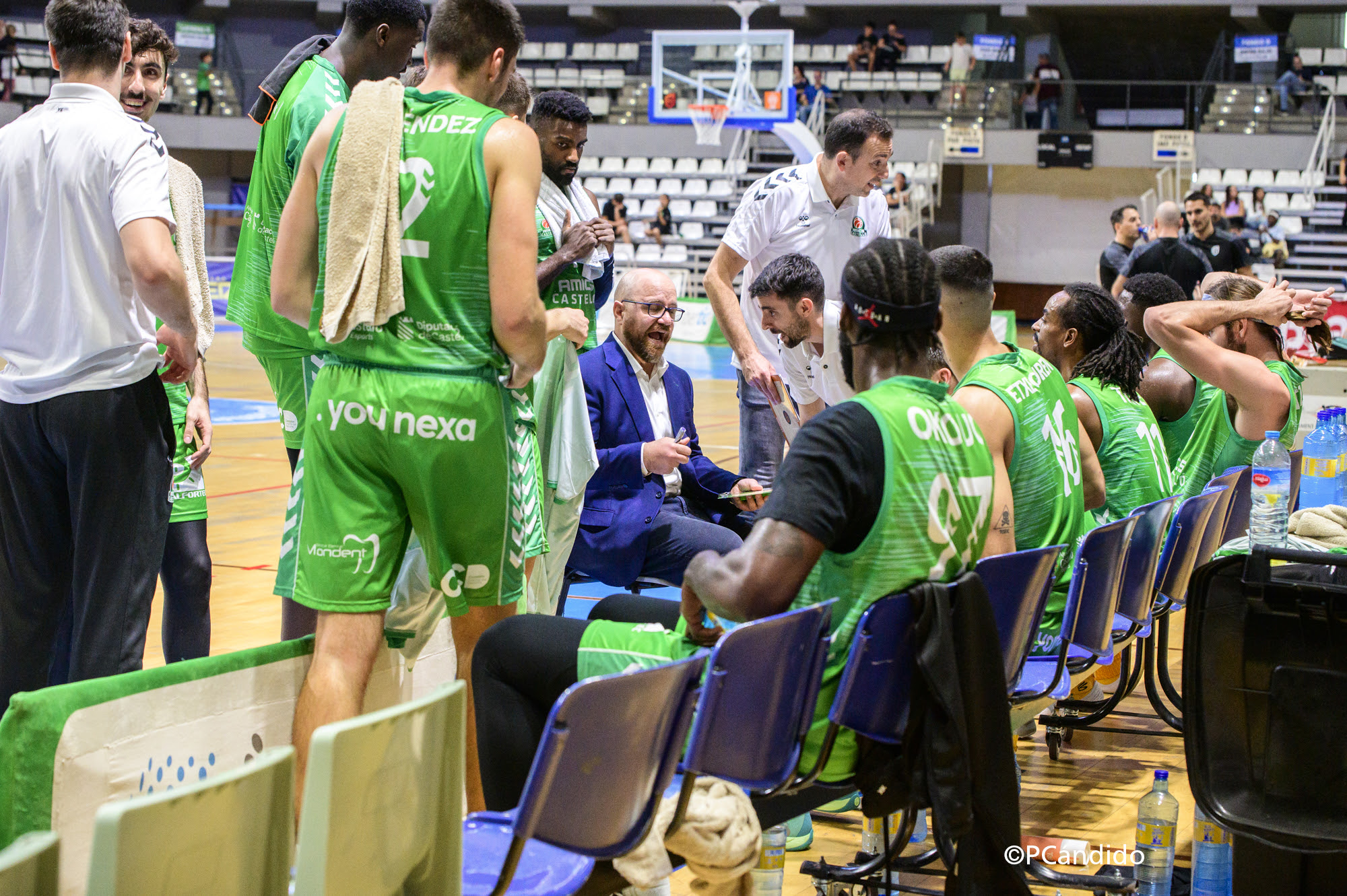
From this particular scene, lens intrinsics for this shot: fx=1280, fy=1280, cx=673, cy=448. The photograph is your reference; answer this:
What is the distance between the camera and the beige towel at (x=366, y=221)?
2.25 metres

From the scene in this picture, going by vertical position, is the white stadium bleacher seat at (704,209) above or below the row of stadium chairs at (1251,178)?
below

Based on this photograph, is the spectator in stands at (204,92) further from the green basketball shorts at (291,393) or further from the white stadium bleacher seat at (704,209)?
the green basketball shorts at (291,393)

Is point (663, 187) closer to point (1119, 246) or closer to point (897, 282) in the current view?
point (1119, 246)

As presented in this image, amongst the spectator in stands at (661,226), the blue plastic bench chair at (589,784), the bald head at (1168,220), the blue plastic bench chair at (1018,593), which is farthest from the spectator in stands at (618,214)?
the blue plastic bench chair at (589,784)

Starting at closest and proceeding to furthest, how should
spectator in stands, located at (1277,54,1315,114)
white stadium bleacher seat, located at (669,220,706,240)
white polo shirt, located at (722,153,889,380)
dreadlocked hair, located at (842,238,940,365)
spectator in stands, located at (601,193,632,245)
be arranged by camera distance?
dreadlocked hair, located at (842,238,940,365) → white polo shirt, located at (722,153,889,380) → spectator in stands, located at (601,193,632,245) → spectator in stands, located at (1277,54,1315,114) → white stadium bleacher seat, located at (669,220,706,240)

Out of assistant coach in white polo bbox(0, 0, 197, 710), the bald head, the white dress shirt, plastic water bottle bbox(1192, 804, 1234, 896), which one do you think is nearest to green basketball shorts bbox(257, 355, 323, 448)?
assistant coach in white polo bbox(0, 0, 197, 710)

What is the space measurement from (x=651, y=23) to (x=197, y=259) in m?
23.2

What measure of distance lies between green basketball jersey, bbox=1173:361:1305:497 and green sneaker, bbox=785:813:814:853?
1911 mm

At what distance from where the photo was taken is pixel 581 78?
23.5 metres

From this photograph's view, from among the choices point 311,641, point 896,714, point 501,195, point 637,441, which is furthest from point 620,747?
point 637,441

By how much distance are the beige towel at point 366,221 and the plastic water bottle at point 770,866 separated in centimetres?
127

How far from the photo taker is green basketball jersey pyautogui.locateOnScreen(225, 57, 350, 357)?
8.96 feet

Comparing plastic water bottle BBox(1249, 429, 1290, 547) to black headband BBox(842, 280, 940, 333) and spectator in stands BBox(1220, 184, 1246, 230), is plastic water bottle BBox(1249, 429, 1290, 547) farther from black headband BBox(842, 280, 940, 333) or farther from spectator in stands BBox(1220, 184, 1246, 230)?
spectator in stands BBox(1220, 184, 1246, 230)

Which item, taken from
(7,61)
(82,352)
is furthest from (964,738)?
(7,61)
